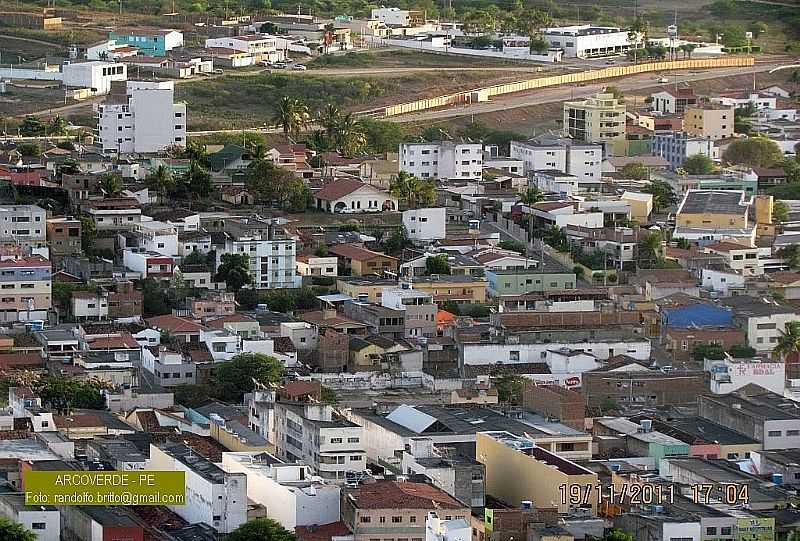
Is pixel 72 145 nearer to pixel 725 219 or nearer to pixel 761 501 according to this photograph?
pixel 725 219

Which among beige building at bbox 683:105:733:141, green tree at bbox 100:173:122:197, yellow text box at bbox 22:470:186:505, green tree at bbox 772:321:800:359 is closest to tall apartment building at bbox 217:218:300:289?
green tree at bbox 100:173:122:197

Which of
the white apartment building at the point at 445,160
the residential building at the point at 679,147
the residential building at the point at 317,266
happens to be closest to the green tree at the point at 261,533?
the residential building at the point at 317,266

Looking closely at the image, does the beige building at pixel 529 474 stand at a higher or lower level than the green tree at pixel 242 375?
higher

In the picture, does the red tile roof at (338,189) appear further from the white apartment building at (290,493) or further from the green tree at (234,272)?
the white apartment building at (290,493)

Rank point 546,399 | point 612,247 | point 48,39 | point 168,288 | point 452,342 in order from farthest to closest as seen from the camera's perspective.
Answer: point 48,39 < point 612,247 < point 168,288 < point 452,342 < point 546,399

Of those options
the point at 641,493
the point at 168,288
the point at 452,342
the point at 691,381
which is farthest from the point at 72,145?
the point at 641,493

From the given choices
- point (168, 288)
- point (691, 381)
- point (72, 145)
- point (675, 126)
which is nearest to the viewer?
point (691, 381)
